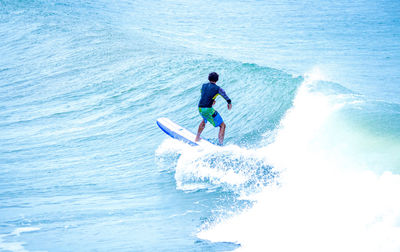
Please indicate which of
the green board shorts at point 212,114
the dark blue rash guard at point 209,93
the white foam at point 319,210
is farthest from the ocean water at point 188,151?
the dark blue rash guard at point 209,93

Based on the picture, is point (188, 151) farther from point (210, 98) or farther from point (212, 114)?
point (210, 98)

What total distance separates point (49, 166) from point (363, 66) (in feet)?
40.1

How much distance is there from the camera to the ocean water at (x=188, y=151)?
5406 millimetres

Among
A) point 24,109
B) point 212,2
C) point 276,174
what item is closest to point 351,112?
point 276,174

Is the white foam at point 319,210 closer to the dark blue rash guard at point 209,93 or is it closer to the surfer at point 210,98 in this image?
the surfer at point 210,98

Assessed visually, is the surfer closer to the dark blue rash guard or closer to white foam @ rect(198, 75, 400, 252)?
the dark blue rash guard

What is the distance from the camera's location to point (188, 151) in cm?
762

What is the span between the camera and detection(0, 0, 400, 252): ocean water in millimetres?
5406

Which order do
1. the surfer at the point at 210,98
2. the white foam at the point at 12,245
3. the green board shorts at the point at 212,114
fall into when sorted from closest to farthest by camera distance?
1. the white foam at the point at 12,245
2. the surfer at the point at 210,98
3. the green board shorts at the point at 212,114

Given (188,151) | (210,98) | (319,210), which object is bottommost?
(188,151)

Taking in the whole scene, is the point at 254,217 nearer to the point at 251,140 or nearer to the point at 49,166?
the point at 251,140

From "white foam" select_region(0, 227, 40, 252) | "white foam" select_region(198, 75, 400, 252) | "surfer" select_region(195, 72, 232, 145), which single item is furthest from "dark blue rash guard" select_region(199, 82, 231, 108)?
"white foam" select_region(0, 227, 40, 252)

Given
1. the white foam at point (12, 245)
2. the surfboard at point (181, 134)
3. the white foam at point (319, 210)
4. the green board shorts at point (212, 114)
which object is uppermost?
the green board shorts at point (212, 114)

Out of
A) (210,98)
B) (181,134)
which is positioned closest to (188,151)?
(181,134)
